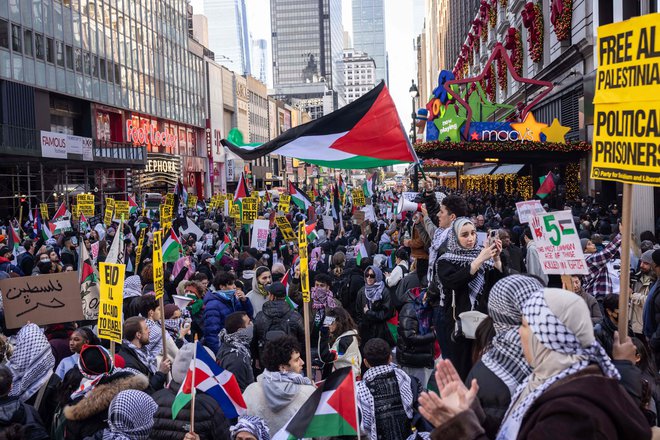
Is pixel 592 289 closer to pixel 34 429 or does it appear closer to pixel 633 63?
pixel 633 63

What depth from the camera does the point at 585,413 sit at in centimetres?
235

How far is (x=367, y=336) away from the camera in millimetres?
7902

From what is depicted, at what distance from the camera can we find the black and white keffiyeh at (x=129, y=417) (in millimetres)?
4434

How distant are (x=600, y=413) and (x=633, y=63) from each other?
2.59m

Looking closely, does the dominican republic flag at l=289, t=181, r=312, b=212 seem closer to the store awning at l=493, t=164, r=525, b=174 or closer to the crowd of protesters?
the crowd of protesters

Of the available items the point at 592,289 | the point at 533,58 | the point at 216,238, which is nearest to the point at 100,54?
the point at 533,58

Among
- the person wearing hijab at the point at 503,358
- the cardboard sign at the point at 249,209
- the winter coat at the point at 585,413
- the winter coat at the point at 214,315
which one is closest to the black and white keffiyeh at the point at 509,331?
the person wearing hijab at the point at 503,358

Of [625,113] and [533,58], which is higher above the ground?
[533,58]

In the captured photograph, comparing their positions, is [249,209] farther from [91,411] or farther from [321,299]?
[91,411]

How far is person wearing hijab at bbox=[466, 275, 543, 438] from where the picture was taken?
10.5ft

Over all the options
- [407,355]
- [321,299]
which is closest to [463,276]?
[407,355]

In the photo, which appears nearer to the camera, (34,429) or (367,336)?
(34,429)

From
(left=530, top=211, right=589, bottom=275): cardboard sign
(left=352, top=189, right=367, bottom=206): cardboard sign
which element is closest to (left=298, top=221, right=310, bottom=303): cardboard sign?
(left=530, top=211, right=589, bottom=275): cardboard sign

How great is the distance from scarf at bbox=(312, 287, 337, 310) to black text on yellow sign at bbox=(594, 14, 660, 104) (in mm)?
4918
